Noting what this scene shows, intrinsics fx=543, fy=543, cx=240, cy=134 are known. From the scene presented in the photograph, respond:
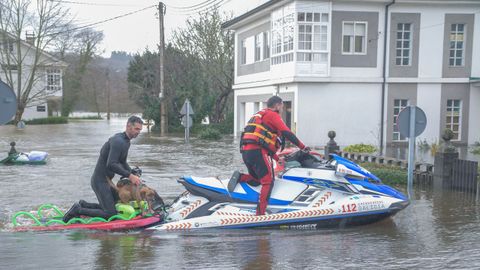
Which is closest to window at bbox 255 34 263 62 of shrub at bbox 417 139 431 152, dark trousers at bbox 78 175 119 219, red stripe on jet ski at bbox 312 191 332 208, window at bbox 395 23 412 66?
window at bbox 395 23 412 66

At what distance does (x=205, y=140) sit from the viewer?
32312mm

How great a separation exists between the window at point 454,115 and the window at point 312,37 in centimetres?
673

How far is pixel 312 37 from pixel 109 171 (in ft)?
60.8

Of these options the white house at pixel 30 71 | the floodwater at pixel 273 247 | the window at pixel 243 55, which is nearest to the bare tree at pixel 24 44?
the white house at pixel 30 71

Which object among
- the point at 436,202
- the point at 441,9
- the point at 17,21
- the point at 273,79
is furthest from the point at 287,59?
the point at 17,21

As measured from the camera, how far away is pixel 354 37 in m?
25.5

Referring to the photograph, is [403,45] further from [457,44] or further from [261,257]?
[261,257]

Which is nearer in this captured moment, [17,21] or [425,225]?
[425,225]

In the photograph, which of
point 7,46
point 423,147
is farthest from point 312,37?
point 7,46

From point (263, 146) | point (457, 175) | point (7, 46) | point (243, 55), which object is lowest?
point (457, 175)

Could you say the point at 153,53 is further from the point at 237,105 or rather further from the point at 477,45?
the point at 477,45

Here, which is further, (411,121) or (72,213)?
(411,121)

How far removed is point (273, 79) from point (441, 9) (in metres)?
8.64

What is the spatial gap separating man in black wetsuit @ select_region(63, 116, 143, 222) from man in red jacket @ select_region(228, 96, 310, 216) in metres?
1.59
